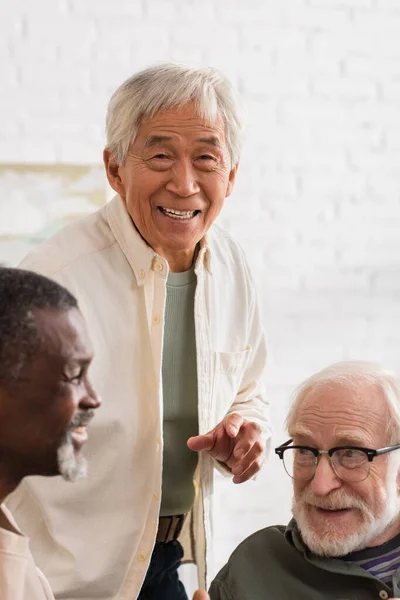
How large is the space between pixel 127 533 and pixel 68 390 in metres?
0.93

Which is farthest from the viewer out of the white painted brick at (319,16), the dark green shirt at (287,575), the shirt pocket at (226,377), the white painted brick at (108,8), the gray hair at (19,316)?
the white painted brick at (319,16)

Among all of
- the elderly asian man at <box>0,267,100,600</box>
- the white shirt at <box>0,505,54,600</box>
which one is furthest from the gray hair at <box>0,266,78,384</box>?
the white shirt at <box>0,505,54,600</box>

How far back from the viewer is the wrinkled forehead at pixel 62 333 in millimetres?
993

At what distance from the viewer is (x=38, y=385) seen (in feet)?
3.22

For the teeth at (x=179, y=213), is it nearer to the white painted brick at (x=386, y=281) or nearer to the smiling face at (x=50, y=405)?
the smiling face at (x=50, y=405)

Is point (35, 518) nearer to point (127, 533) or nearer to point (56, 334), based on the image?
point (127, 533)

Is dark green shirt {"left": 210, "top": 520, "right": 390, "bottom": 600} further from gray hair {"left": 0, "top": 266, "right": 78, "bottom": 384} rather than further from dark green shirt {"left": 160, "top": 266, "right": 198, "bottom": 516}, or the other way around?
gray hair {"left": 0, "top": 266, "right": 78, "bottom": 384}

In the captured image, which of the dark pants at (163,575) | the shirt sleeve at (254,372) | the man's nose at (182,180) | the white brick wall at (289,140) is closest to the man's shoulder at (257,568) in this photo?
the dark pants at (163,575)

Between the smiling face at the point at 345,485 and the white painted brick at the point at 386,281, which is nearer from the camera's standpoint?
the smiling face at the point at 345,485

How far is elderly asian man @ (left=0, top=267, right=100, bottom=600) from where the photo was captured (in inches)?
38.3

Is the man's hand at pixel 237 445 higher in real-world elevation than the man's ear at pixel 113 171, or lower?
lower

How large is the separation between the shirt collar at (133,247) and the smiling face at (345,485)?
1.29 ft

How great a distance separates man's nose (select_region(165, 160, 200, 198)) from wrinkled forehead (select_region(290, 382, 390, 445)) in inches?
17.6

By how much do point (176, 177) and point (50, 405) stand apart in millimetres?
951
